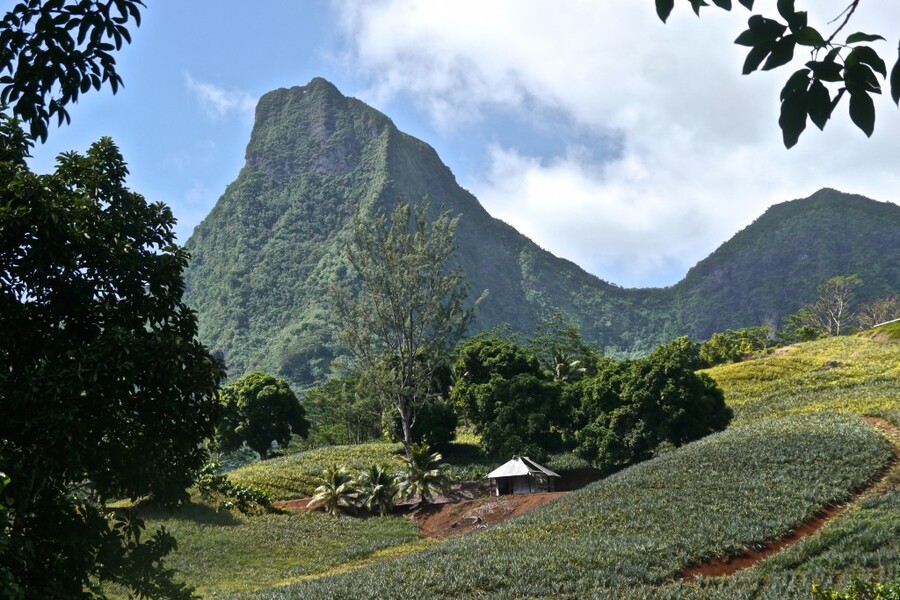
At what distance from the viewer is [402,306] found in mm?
46406

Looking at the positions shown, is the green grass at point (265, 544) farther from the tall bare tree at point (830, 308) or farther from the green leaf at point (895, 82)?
the tall bare tree at point (830, 308)

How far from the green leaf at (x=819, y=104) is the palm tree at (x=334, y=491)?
1441 inches

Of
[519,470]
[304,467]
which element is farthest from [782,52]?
[304,467]

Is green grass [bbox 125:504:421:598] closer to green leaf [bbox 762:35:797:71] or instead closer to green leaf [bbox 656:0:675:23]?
green leaf [bbox 656:0:675:23]

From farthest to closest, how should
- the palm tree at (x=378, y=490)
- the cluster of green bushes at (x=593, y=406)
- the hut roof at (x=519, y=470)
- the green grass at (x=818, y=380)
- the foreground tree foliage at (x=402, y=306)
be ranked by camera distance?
1. the foreground tree foliage at (x=402, y=306)
2. the green grass at (x=818, y=380)
3. the cluster of green bushes at (x=593, y=406)
4. the palm tree at (x=378, y=490)
5. the hut roof at (x=519, y=470)

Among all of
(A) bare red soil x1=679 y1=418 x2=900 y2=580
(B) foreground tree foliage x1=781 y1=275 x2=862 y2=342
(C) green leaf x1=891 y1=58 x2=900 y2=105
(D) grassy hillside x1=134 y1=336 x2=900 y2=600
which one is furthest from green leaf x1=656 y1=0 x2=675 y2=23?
(B) foreground tree foliage x1=781 y1=275 x2=862 y2=342

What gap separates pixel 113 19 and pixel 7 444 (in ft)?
21.8

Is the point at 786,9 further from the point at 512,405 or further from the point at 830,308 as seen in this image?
the point at 830,308

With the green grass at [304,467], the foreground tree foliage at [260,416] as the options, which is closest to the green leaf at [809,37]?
the green grass at [304,467]

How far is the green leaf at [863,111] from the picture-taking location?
9.08 ft

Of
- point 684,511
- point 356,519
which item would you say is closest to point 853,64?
point 684,511

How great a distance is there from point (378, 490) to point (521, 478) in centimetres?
717

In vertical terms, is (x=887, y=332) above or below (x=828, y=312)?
below

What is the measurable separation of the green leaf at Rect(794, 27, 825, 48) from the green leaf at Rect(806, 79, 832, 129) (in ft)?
0.45
